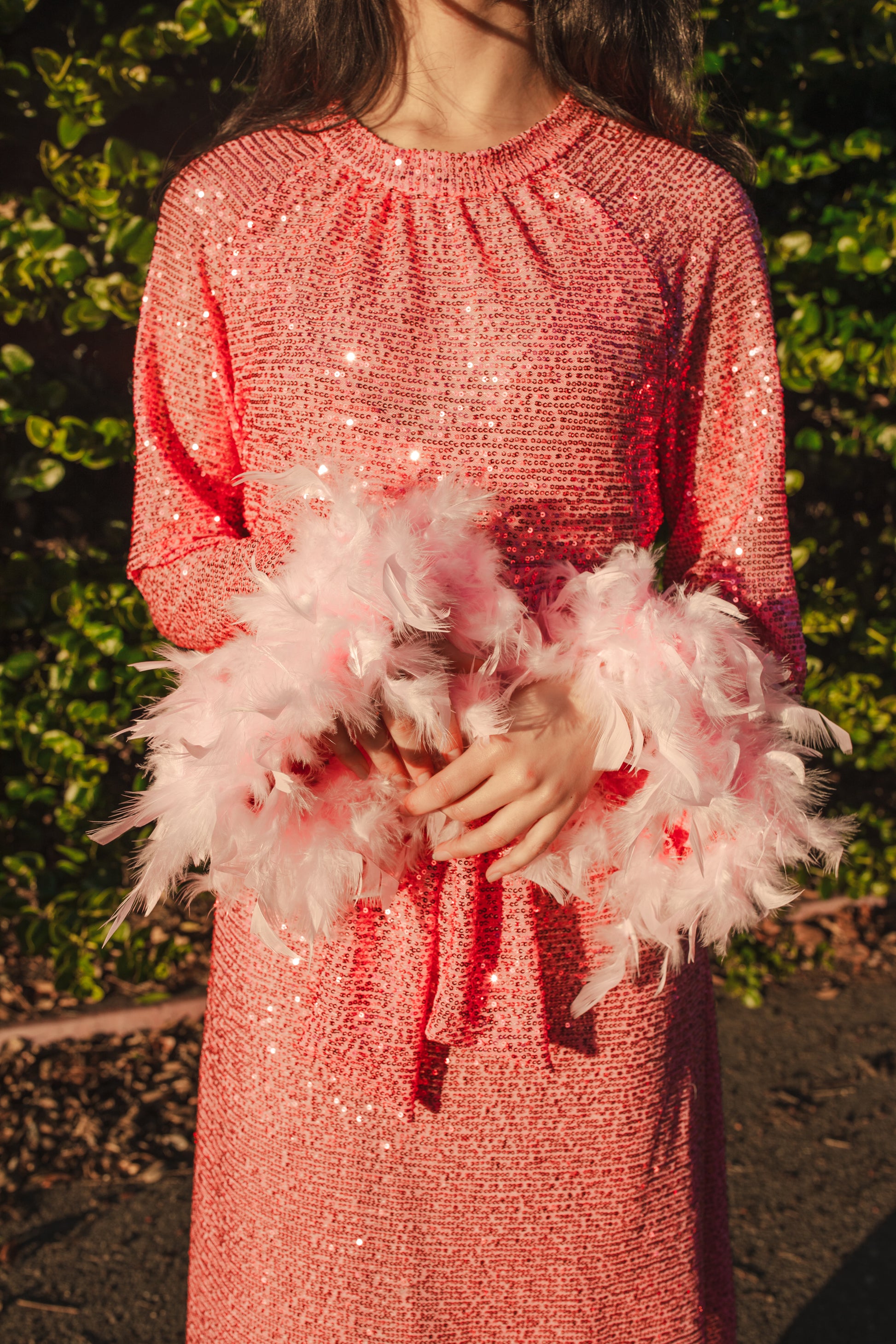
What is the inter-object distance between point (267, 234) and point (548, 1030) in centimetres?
120

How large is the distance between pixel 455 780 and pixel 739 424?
712 mm

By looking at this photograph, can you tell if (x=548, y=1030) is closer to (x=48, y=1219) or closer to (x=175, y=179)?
(x=175, y=179)

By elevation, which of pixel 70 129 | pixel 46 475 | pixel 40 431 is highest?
pixel 70 129

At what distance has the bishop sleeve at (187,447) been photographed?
1404 mm

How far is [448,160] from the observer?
143 cm

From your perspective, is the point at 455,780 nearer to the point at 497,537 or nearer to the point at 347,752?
the point at 347,752

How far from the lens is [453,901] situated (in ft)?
4.27

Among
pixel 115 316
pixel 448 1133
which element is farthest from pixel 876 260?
pixel 448 1133

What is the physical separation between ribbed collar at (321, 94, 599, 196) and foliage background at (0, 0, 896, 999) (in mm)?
1302

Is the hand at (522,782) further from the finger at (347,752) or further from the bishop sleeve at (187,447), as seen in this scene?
the bishop sleeve at (187,447)

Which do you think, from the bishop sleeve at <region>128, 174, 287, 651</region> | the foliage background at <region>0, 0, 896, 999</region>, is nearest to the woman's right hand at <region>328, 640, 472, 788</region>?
the bishop sleeve at <region>128, 174, 287, 651</region>

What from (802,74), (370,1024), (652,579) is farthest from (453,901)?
(802,74)

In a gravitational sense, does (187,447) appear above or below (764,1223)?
above

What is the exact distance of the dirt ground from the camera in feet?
8.80
